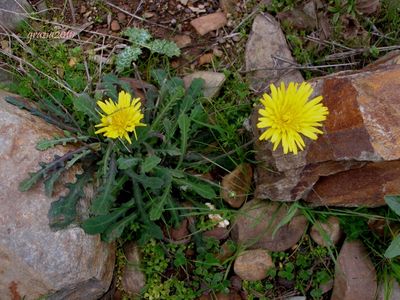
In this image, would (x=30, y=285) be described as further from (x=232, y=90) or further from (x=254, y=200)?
(x=232, y=90)

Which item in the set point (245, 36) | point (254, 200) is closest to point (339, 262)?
point (254, 200)

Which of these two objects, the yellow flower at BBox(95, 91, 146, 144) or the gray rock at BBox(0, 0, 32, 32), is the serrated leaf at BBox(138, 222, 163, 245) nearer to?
the yellow flower at BBox(95, 91, 146, 144)

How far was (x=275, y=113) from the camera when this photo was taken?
9.00ft

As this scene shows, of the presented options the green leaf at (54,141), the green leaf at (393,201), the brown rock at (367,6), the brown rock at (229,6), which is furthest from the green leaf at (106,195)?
the brown rock at (367,6)

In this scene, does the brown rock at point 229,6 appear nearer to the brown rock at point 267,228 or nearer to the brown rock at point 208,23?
the brown rock at point 208,23

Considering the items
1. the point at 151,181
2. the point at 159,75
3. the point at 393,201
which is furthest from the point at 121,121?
the point at 393,201

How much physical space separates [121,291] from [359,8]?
251cm

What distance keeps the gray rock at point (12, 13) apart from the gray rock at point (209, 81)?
1313mm

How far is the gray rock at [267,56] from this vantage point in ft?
12.0

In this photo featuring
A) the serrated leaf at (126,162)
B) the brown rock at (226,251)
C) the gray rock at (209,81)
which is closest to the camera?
the serrated leaf at (126,162)

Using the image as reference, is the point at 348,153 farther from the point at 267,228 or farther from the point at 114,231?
the point at 114,231

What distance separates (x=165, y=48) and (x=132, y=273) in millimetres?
1555

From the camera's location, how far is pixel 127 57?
3.72 meters

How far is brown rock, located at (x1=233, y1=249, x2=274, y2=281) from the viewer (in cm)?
339
